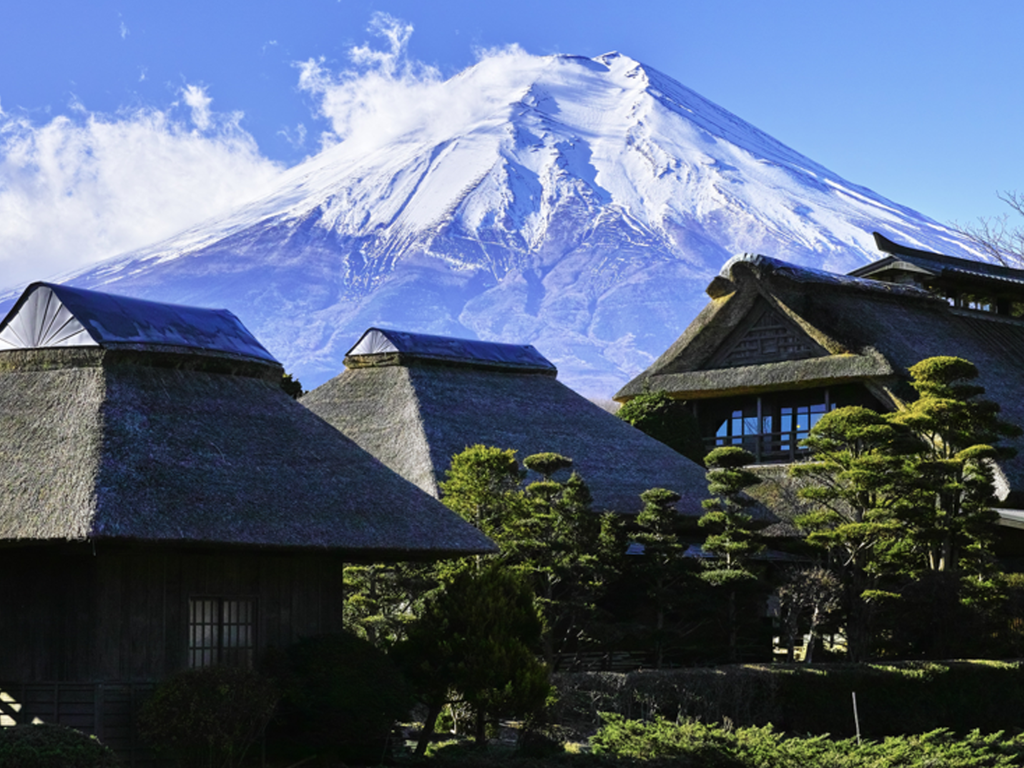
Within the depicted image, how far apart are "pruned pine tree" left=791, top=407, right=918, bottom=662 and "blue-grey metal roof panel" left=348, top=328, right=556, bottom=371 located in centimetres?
858

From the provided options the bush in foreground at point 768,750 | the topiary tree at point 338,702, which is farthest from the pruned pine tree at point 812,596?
the topiary tree at point 338,702

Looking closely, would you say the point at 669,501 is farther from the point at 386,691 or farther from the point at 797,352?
the point at 797,352

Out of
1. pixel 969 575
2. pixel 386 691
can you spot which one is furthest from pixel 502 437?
pixel 386 691

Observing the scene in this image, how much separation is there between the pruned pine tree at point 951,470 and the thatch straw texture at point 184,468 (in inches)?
420

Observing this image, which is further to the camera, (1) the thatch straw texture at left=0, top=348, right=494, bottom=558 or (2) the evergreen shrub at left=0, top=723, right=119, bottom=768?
(1) the thatch straw texture at left=0, top=348, right=494, bottom=558

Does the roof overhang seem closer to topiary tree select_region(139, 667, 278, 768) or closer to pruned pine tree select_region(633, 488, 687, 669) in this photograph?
pruned pine tree select_region(633, 488, 687, 669)

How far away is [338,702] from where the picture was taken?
57.9ft

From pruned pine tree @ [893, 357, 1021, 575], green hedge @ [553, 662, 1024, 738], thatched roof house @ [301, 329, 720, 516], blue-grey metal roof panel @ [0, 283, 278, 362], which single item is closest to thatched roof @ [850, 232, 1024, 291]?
thatched roof house @ [301, 329, 720, 516]

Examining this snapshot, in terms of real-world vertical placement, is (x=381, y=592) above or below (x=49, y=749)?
above

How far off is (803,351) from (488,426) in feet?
33.3

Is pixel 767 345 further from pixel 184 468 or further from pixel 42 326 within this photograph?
pixel 184 468

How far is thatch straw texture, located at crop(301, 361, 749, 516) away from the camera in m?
30.0

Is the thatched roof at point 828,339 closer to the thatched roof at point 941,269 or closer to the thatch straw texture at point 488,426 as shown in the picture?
the thatched roof at point 941,269

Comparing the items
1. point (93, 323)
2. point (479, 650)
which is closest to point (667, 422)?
point (479, 650)
